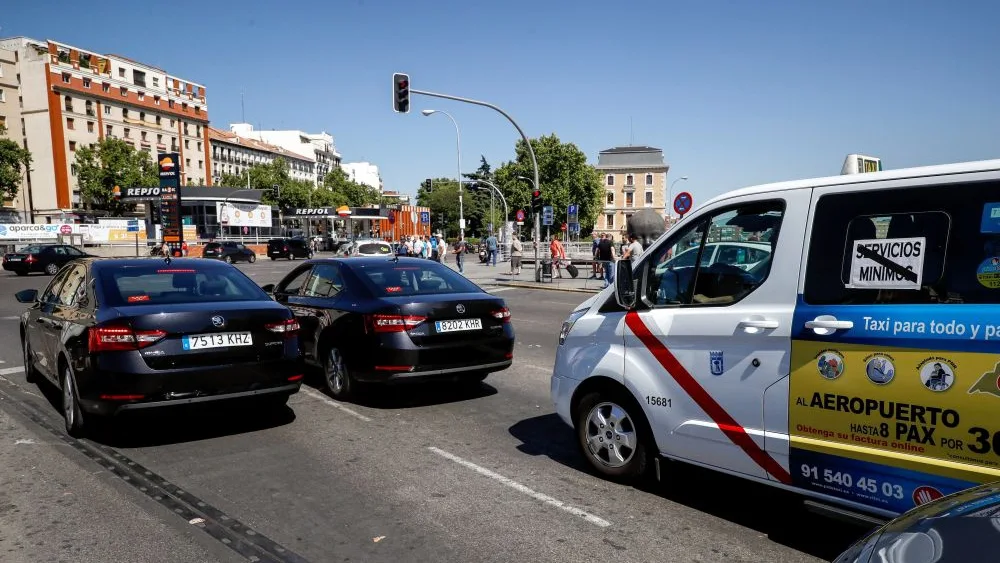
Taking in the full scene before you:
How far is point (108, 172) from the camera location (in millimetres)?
70562

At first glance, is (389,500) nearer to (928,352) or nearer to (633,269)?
(633,269)

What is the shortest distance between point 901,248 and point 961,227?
262 millimetres

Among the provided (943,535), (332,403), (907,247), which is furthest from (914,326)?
(332,403)

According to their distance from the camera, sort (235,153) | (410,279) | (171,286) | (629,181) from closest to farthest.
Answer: (171,286), (410,279), (235,153), (629,181)

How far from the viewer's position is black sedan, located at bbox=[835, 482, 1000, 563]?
1.77 metres

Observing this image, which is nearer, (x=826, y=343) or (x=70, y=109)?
(x=826, y=343)

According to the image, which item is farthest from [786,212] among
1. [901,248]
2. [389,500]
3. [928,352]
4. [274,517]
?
[274,517]

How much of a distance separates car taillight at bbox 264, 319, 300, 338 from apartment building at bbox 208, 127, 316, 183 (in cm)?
10237

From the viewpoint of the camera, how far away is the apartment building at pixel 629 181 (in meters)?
116

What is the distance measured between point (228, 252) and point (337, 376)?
43.5m

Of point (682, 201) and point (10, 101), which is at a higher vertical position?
point (10, 101)

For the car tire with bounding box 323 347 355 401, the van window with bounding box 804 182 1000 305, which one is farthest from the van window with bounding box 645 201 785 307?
the car tire with bounding box 323 347 355 401

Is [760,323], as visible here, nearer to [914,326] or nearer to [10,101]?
[914,326]

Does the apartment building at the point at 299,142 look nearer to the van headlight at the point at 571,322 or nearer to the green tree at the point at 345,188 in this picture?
the green tree at the point at 345,188
